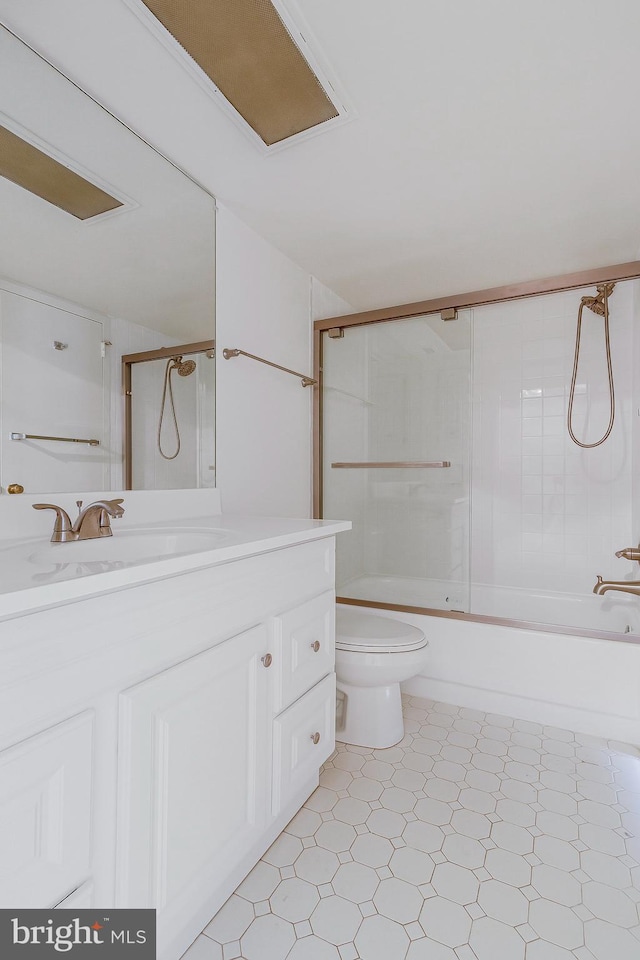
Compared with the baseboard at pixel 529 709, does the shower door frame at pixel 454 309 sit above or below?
above

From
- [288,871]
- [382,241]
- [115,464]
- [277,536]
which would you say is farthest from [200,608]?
[382,241]

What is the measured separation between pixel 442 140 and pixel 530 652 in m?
1.97

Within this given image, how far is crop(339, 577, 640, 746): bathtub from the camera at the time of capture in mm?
1938

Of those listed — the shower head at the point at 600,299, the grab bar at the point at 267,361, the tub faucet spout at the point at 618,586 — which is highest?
the shower head at the point at 600,299

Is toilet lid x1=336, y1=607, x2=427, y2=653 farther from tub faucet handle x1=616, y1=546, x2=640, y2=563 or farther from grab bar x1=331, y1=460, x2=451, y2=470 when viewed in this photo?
tub faucet handle x1=616, y1=546, x2=640, y2=563

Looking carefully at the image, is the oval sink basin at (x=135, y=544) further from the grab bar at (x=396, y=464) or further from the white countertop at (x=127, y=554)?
the grab bar at (x=396, y=464)

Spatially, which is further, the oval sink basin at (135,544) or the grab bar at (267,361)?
the grab bar at (267,361)

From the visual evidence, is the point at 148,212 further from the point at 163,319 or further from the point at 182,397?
the point at 182,397

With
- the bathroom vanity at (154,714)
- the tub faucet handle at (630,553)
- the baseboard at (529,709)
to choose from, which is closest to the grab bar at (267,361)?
the bathroom vanity at (154,714)

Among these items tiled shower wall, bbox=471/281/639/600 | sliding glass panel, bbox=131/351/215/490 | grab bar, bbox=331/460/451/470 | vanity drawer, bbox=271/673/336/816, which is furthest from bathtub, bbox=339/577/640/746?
sliding glass panel, bbox=131/351/215/490

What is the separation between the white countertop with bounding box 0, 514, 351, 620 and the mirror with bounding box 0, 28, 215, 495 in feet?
0.74

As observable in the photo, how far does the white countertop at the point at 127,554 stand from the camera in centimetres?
67

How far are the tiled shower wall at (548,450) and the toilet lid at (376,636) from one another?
2.37 feet

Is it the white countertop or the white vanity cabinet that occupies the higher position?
the white countertop
